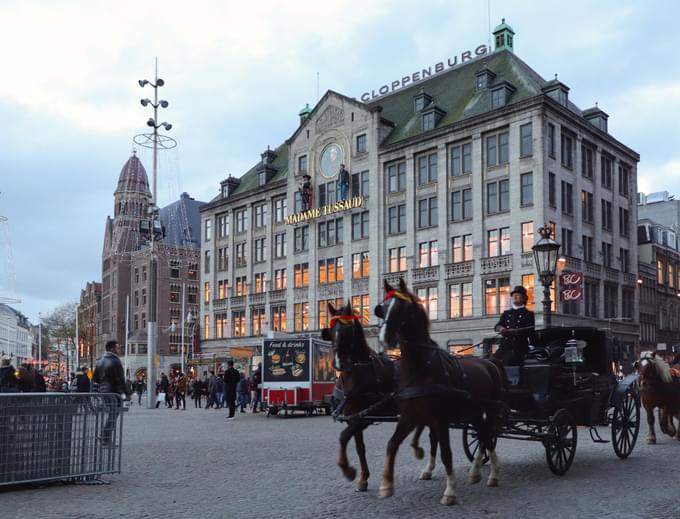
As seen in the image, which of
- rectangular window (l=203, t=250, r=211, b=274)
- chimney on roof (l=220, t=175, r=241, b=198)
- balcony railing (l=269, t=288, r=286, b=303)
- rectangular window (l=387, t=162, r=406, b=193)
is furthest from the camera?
rectangular window (l=203, t=250, r=211, b=274)

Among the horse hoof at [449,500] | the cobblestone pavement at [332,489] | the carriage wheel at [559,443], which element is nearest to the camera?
the cobblestone pavement at [332,489]

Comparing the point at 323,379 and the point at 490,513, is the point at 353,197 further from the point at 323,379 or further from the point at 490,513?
the point at 490,513

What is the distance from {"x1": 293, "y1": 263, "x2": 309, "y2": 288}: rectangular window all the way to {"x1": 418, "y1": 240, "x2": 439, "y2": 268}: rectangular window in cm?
1188

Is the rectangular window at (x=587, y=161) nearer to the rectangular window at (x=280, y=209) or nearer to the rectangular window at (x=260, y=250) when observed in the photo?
the rectangular window at (x=280, y=209)

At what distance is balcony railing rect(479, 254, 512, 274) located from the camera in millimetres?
49719

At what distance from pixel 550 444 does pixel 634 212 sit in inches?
2056

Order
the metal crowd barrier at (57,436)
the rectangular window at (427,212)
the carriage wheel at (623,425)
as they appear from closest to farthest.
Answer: the metal crowd barrier at (57,436), the carriage wheel at (623,425), the rectangular window at (427,212)

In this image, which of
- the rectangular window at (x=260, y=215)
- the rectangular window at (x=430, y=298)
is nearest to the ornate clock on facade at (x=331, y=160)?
the rectangular window at (x=260, y=215)

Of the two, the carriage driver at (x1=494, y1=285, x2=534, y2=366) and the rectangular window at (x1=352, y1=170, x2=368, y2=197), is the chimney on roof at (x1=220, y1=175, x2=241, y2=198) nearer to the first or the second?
the rectangular window at (x1=352, y1=170, x2=368, y2=197)

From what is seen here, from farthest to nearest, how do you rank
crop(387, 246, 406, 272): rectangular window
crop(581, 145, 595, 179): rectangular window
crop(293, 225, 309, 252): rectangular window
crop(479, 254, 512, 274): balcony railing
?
crop(293, 225, 309, 252): rectangular window
crop(387, 246, 406, 272): rectangular window
crop(581, 145, 595, 179): rectangular window
crop(479, 254, 512, 274): balcony railing

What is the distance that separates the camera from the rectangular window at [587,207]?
53062 millimetres

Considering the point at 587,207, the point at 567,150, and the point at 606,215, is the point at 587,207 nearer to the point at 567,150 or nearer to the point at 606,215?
the point at 606,215

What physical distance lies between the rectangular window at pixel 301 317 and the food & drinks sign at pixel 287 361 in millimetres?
31485

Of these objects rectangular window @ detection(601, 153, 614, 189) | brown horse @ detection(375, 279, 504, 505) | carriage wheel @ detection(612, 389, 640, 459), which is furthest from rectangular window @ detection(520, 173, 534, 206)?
brown horse @ detection(375, 279, 504, 505)
